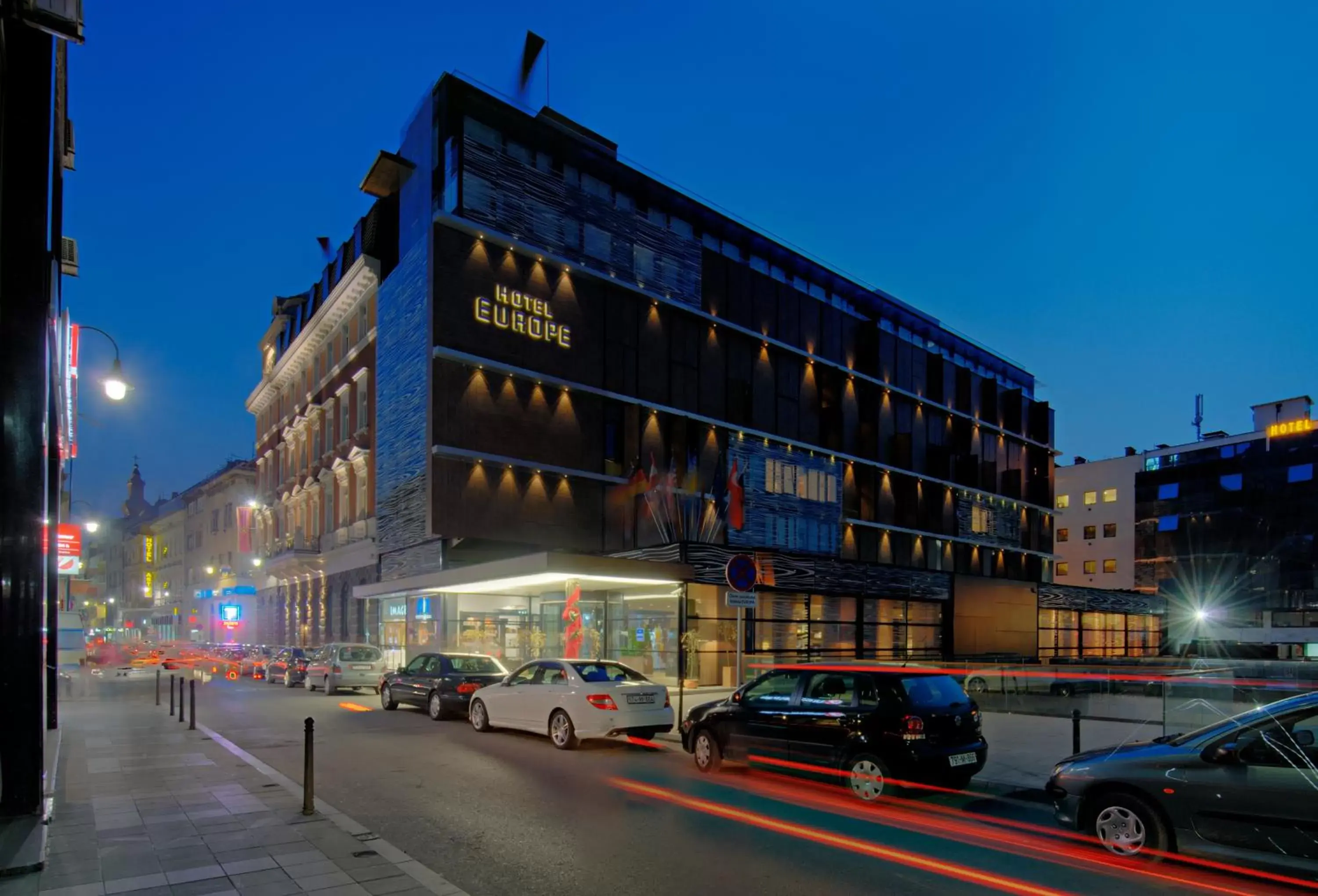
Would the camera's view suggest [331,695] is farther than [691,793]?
Yes

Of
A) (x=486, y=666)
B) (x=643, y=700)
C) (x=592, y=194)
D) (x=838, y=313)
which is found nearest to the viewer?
(x=643, y=700)

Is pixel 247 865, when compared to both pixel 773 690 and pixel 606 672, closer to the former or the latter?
pixel 773 690

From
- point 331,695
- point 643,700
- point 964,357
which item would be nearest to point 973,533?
point 964,357

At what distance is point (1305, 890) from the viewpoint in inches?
274

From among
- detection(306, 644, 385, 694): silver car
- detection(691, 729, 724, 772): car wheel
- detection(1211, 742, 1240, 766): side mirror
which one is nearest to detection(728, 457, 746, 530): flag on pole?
detection(306, 644, 385, 694): silver car

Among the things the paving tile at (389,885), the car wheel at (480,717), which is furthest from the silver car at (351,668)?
the paving tile at (389,885)

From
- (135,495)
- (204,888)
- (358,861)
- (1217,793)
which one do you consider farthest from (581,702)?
(135,495)

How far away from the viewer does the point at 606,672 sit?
49.1 feet

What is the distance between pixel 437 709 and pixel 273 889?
40.2 ft

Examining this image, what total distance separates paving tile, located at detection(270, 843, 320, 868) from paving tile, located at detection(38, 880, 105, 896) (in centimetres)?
128

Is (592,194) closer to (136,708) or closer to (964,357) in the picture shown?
(136,708)

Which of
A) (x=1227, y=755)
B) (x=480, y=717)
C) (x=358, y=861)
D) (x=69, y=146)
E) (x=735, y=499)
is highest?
(x=69, y=146)

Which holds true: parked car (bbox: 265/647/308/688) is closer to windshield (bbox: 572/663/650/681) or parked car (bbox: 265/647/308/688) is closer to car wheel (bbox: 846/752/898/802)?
windshield (bbox: 572/663/650/681)

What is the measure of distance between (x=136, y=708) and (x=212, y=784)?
12.4 m
